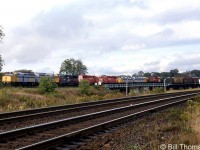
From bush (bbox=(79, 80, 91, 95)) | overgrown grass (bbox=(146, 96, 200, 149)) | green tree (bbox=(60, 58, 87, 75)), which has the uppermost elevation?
green tree (bbox=(60, 58, 87, 75))

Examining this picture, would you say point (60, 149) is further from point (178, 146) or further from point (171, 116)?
point (171, 116)

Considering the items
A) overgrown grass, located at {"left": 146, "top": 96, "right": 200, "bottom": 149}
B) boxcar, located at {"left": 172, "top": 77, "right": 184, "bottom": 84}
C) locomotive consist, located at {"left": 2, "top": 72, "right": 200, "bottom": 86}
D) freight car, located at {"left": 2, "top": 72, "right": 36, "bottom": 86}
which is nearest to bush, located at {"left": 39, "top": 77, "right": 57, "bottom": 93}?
locomotive consist, located at {"left": 2, "top": 72, "right": 200, "bottom": 86}

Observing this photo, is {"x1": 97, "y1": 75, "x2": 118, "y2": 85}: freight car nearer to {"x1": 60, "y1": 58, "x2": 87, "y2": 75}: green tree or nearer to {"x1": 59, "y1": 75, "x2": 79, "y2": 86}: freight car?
{"x1": 59, "y1": 75, "x2": 79, "y2": 86}: freight car

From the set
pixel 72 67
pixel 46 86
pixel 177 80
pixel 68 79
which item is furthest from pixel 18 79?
pixel 72 67

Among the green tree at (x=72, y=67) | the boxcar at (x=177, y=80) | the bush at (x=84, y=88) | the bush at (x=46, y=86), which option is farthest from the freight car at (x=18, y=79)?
the green tree at (x=72, y=67)

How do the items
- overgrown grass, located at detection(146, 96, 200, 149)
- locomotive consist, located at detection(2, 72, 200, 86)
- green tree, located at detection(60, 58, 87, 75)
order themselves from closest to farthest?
overgrown grass, located at detection(146, 96, 200, 149), locomotive consist, located at detection(2, 72, 200, 86), green tree, located at detection(60, 58, 87, 75)

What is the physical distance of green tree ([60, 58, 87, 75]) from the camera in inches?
5037

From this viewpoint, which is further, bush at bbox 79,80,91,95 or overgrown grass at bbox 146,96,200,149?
bush at bbox 79,80,91,95

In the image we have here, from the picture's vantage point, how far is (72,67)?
131375 mm

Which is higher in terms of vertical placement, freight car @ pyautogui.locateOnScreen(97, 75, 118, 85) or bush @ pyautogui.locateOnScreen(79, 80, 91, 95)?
freight car @ pyautogui.locateOnScreen(97, 75, 118, 85)

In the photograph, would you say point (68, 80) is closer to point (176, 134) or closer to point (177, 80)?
point (177, 80)

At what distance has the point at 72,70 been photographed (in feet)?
428

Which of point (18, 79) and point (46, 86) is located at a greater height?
point (18, 79)

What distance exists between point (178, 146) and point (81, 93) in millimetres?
33247
